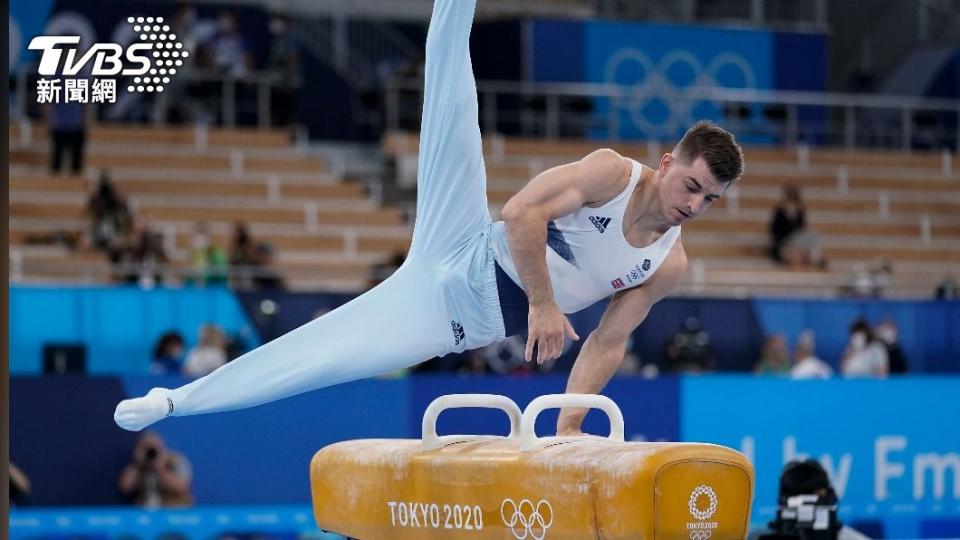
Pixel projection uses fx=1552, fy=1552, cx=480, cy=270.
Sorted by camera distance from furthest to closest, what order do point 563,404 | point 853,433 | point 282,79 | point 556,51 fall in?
point 556,51 → point 282,79 → point 853,433 → point 563,404

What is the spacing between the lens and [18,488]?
10.2 m

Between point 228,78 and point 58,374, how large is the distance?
652 cm

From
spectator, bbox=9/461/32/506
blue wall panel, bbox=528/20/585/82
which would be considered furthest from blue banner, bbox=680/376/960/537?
blue wall panel, bbox=528/20/585/82

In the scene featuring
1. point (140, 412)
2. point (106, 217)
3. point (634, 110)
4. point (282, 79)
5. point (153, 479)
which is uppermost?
point (282, 79)

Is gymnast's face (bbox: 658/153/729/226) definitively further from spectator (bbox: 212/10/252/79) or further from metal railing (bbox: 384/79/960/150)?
metal railing (bbox: 384/79/960/150)

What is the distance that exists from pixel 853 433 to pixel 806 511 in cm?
620

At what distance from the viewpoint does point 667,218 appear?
5652mm

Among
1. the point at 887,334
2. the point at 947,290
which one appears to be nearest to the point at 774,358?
the point at 887,334

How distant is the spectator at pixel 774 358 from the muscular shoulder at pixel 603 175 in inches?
294

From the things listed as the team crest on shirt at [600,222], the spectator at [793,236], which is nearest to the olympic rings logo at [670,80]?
the spectator at [793,236]

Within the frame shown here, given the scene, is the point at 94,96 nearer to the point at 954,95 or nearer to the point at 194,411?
the point at 194,411

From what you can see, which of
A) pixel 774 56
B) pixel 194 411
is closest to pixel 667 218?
pixel 194 411

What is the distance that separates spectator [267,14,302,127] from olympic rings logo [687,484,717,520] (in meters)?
12.8

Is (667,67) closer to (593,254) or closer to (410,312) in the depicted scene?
(593,254)
